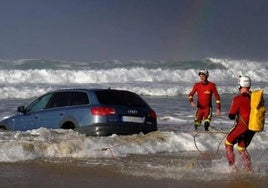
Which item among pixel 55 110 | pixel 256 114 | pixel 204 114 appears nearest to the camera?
pixel 256 114

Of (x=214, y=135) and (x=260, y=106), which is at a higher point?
(x=260, y=106)

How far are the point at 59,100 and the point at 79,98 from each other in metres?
0.70

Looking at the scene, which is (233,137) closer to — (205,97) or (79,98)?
(79,98)

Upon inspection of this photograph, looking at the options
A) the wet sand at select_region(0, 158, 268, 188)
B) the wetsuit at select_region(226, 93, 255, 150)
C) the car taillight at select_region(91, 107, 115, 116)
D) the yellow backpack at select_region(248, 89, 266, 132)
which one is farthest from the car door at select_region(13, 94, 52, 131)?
the yellow backpack at select_region(248, 89, 266, 132)

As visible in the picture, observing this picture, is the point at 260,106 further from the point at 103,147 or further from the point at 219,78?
the point at 219,78

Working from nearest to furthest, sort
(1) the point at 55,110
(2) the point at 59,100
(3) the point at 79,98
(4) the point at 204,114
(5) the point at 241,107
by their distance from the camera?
(5) the point at 241,107 < (3) the point at 79,98 < (1) the point at 55,110 < (2) the point at 59,100 < (4) the point at 204,114

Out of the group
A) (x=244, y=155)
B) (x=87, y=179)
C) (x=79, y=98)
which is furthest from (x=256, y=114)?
(x=79, y=98)

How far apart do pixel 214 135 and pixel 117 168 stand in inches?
198

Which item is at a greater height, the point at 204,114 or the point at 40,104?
the point at 40,104

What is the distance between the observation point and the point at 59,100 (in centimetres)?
1303

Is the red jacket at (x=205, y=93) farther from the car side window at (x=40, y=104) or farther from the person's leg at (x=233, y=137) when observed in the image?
the person's leg at (x=233, y=137)

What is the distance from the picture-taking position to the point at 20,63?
63469 mm

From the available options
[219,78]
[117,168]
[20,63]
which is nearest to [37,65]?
[20,63]

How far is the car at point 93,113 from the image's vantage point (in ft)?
38.8
